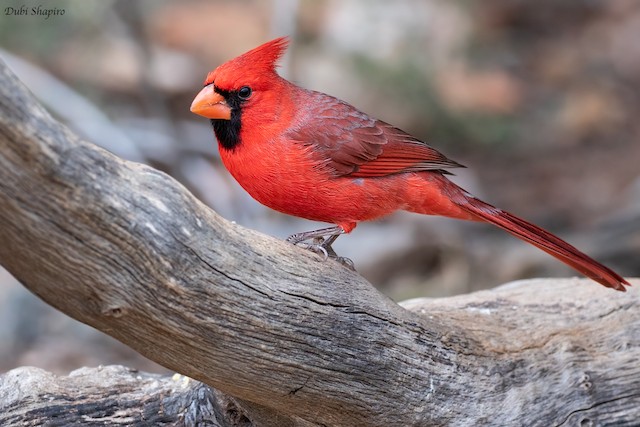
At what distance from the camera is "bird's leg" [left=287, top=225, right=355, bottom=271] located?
2748 mm

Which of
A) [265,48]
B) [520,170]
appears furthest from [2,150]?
[520,170]

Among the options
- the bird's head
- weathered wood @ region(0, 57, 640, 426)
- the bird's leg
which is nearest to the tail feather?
weathered wood @ region(0, 57, 640, 426)

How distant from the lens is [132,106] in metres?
6.91

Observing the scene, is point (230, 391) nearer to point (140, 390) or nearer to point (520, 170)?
point (140, 390)

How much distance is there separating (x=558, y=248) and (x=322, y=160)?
0.84 metres

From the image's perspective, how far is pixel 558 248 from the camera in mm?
3072

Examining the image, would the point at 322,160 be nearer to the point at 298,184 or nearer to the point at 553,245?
the point at 298,184

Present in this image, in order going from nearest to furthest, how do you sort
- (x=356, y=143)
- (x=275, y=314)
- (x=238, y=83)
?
(x=275, y=314) → (x=238, y=83) → (x=356, y=143)

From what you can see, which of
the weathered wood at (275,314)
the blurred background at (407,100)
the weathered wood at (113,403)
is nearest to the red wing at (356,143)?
the weathered wood at (275,314)

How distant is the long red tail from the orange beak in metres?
0.88

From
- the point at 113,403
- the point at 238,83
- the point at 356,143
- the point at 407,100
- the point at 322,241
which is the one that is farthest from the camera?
the point at 407,100

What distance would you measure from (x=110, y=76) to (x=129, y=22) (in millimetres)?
568

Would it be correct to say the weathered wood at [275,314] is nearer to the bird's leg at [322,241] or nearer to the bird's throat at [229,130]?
the bird's leg at [322,241]

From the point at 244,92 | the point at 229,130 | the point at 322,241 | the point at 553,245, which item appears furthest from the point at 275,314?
the point at 553,245
